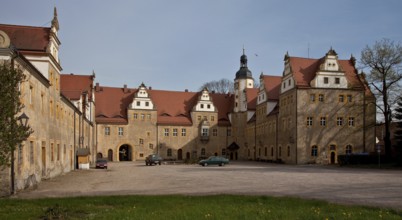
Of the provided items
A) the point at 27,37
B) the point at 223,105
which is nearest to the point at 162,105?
the point at 223,105

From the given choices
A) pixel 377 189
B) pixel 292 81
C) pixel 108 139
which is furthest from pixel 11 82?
pixel 108 139

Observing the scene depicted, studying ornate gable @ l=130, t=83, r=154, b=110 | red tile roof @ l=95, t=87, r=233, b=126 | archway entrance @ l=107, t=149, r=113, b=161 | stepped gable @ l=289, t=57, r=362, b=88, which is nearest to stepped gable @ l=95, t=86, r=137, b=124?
red tile roof @ l=95, t=87, r=233, b=126

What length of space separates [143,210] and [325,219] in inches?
191

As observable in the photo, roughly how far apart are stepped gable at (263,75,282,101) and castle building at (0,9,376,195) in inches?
7.9

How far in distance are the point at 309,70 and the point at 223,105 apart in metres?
24.9

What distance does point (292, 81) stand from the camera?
49.0 metres

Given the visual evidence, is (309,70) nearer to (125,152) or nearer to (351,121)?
(351,121)

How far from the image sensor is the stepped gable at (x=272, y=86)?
58.6 metres

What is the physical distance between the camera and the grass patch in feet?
34.3

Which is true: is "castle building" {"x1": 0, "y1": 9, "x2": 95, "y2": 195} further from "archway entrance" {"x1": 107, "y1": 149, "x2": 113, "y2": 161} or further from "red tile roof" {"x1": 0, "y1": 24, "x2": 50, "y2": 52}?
"archway entrance" {"x1": 107, "y1": 149, "x2": 113, "y2": 161}

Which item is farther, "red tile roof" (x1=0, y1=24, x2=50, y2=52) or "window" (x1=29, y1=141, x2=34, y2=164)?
"red tile roof" (x1=0, y1=24, x2=50, y2=52)

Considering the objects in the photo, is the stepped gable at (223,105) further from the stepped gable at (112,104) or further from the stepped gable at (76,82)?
the stepped gable at (76,82)

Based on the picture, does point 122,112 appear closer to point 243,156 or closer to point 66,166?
point 243,156

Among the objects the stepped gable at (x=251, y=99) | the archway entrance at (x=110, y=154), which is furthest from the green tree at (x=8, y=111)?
the stepped gable at (x=251, y=99)
